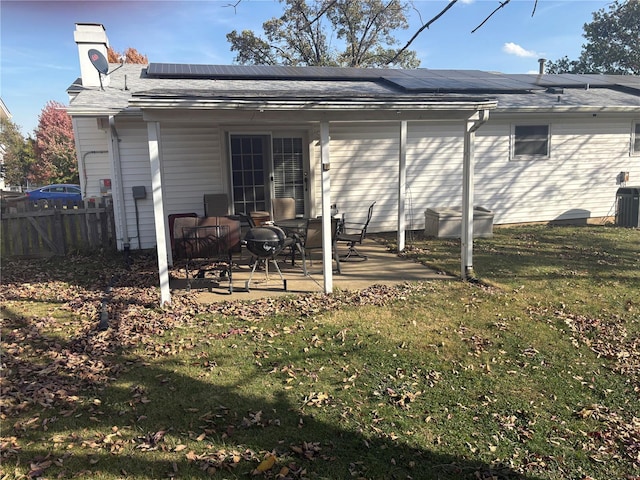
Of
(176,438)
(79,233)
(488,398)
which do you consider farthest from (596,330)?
(79,233)

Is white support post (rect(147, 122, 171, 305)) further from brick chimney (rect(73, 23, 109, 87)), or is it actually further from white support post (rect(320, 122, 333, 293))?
brick chimney (rect(73, 23, 109, 87))

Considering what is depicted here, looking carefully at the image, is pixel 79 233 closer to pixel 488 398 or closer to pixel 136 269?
pixel 136 269

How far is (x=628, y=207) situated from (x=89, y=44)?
13.6 meters

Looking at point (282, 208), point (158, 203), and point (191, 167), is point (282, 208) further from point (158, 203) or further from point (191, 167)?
point (158, 203)

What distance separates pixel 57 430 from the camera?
3.00 m

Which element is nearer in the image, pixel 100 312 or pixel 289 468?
pixel 289 468

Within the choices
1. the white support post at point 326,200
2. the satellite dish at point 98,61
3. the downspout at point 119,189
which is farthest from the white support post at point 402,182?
the satellite dish at point 98,61

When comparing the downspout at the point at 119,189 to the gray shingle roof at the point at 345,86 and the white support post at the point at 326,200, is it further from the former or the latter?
the white support post at the point at 326,200

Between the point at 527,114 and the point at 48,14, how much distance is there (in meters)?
10.3

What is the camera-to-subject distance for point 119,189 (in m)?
8.71

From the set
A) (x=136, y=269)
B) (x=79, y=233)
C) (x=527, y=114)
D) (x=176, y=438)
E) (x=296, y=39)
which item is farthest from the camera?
(x=296, y=39)

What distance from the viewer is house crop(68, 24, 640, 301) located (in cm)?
885

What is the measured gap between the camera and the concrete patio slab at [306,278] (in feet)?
19.9

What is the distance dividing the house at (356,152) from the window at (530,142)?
0.03 metres
